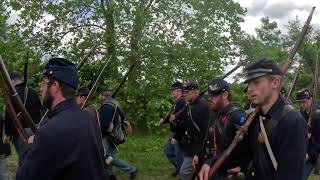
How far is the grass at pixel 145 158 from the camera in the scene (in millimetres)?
11578

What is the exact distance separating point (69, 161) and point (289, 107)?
183cm

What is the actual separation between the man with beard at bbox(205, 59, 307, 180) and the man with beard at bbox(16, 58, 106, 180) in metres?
1.30

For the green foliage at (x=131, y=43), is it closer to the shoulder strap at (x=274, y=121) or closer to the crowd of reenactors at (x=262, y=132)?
the crowd of reenactors at (x=262, y=132)

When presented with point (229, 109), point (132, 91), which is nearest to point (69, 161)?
point (229, 109)

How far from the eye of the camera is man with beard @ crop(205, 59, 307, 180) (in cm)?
399

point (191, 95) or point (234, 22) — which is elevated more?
point (234, 22)

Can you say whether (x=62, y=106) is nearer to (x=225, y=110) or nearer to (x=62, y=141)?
(x=62, y=141)

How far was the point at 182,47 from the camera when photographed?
14.5m

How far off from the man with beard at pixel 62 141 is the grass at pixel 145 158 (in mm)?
6939

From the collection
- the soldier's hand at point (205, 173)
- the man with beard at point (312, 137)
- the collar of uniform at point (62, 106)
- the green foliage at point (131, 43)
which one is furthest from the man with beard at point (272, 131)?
the green foliage at point (131, 43)

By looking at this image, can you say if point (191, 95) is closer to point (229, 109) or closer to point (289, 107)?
point (229, 109)

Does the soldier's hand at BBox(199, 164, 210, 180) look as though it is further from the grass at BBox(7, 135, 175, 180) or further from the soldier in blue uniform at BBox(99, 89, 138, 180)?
the grass at BBox(7, 135, 175, 180)

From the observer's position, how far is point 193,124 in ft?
29.0

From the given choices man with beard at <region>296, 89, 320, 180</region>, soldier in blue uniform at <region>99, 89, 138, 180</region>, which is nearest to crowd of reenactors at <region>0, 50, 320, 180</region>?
man with beard at <region>296, 89, 320, 180</region>
